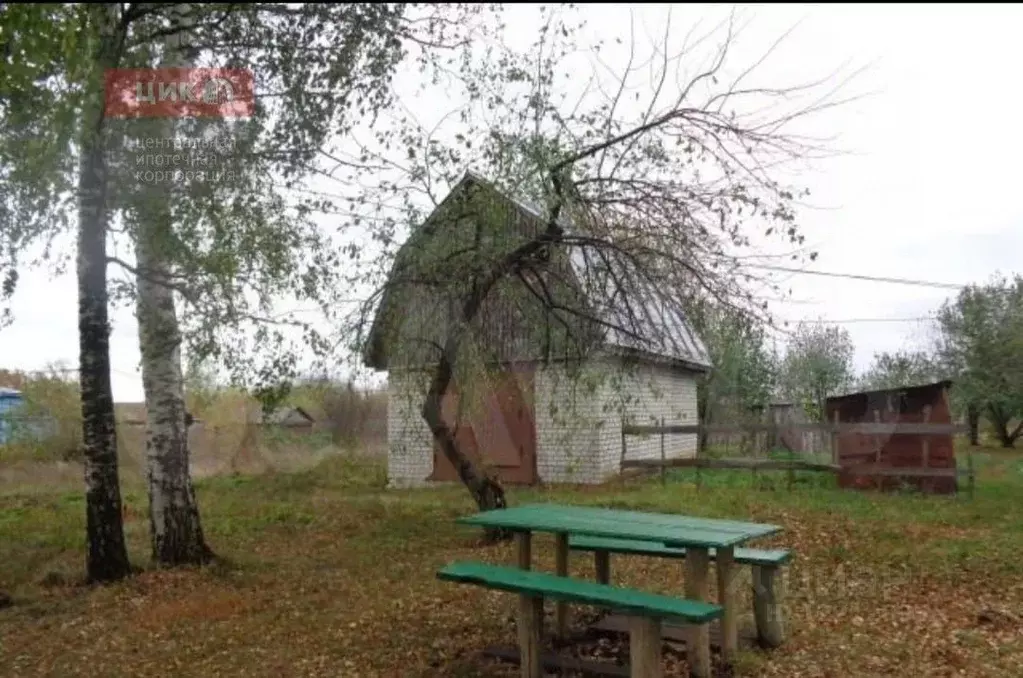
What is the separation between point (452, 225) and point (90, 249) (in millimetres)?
3105

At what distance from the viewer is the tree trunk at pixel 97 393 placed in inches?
266

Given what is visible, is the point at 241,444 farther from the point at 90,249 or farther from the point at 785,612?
the point at 785,612

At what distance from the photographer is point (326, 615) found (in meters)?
5.98

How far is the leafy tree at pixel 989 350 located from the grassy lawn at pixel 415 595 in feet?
34.8

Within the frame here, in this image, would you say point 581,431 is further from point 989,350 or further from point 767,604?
point 989,350

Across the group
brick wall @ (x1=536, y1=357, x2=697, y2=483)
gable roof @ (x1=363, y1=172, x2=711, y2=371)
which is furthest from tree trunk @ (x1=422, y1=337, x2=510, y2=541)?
brick wall @ (x1=536, y1=357, x2=697, y2=483)

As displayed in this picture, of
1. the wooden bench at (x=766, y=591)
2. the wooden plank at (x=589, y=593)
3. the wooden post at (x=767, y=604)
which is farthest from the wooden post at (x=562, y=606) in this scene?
the wooden post at (x=767, y=604)

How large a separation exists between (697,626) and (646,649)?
633 mm

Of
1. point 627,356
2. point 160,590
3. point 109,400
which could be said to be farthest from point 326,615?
point 627,356

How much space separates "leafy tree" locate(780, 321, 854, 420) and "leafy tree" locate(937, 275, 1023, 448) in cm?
358

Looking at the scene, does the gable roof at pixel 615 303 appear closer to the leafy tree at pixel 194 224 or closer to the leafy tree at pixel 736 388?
the leafy tree at pixel 194 224

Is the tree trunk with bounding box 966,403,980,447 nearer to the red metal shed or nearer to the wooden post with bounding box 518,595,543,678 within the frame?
the red metal shed

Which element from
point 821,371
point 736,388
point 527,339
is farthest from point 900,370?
point 527,339

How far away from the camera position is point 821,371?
27781mm
